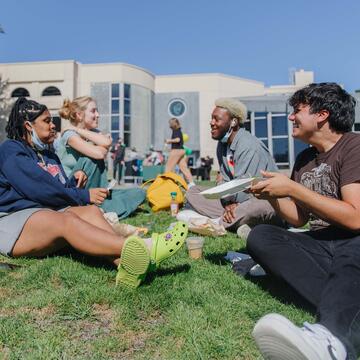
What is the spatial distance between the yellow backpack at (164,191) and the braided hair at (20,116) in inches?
135

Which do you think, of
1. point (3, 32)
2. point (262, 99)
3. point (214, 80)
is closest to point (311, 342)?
point (262, 99)

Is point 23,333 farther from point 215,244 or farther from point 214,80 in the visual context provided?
point 214,80

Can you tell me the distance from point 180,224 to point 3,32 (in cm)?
3449

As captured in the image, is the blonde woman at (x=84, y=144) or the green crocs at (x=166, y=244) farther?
the blonde woman at (x=84, y=144)

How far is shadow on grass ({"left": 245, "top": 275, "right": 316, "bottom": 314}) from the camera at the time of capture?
Result: 2.37 m

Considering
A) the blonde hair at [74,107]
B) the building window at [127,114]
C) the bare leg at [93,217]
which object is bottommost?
the bare leg at [93,217]

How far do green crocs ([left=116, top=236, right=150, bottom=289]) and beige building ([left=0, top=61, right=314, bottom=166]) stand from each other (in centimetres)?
3373


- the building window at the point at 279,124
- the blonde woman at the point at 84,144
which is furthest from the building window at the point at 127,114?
the blonde woman at the point at 84,144

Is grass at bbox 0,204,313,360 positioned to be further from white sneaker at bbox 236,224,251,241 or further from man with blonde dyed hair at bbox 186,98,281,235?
man with blonde dyed hair at bbox 186,98,281,235

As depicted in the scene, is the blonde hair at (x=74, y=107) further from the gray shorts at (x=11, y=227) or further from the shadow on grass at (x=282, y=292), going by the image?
the shadow on grass at (x=282, y=292)

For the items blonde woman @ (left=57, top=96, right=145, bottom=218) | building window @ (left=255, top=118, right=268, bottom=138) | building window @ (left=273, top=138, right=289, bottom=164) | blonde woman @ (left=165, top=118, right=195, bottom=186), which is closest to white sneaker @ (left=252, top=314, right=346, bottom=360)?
blonde woman @ (left=57, top=96, right=145, bottom=218)

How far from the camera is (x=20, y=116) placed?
11.3 ft

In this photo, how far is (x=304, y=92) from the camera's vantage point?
2736 mm

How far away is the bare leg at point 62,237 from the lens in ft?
8.91
